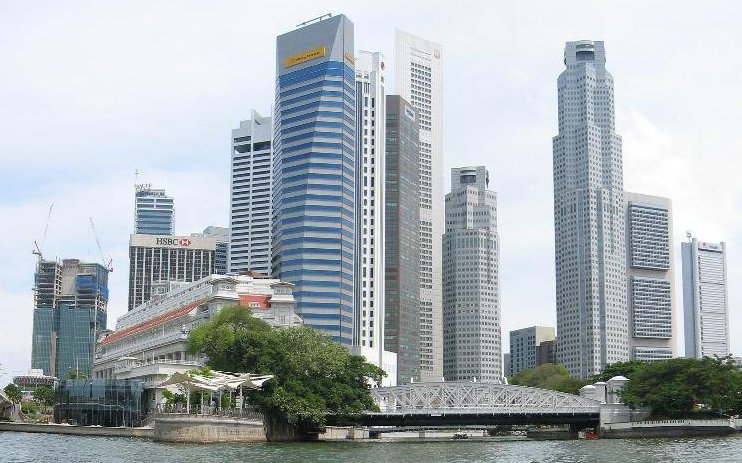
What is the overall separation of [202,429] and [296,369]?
1568cm

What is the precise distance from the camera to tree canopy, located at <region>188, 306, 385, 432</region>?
115 meters

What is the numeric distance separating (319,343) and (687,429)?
52477 mm

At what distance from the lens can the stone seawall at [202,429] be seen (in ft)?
341

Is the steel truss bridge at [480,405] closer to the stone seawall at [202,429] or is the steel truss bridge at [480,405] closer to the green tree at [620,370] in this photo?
the green tree at [620,370]

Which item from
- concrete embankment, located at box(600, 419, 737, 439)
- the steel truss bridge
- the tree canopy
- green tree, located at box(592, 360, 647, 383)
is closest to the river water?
the tree canopy

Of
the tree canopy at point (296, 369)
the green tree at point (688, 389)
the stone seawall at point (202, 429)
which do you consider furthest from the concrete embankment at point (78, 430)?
the green tree at point (688, 389)

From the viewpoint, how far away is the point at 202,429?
104312 mm

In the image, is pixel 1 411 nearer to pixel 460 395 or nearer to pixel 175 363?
pixel 175 363

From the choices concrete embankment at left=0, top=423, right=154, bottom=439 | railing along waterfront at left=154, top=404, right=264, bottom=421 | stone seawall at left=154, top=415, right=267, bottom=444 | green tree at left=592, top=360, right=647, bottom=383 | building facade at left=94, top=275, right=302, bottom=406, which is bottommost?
concrete embankment at left=0, top=423, right=154, bottom=439

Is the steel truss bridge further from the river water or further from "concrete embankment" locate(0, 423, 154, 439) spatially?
the river water

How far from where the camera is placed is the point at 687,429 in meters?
137

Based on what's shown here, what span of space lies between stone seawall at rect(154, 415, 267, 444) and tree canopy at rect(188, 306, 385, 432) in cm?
571

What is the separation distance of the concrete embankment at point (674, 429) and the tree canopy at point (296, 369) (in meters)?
37.9

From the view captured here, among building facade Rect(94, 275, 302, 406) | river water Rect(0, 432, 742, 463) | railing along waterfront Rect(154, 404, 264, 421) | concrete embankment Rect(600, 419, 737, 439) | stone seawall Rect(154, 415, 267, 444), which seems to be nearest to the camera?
river water Rect(0, 432, 742, 463)
